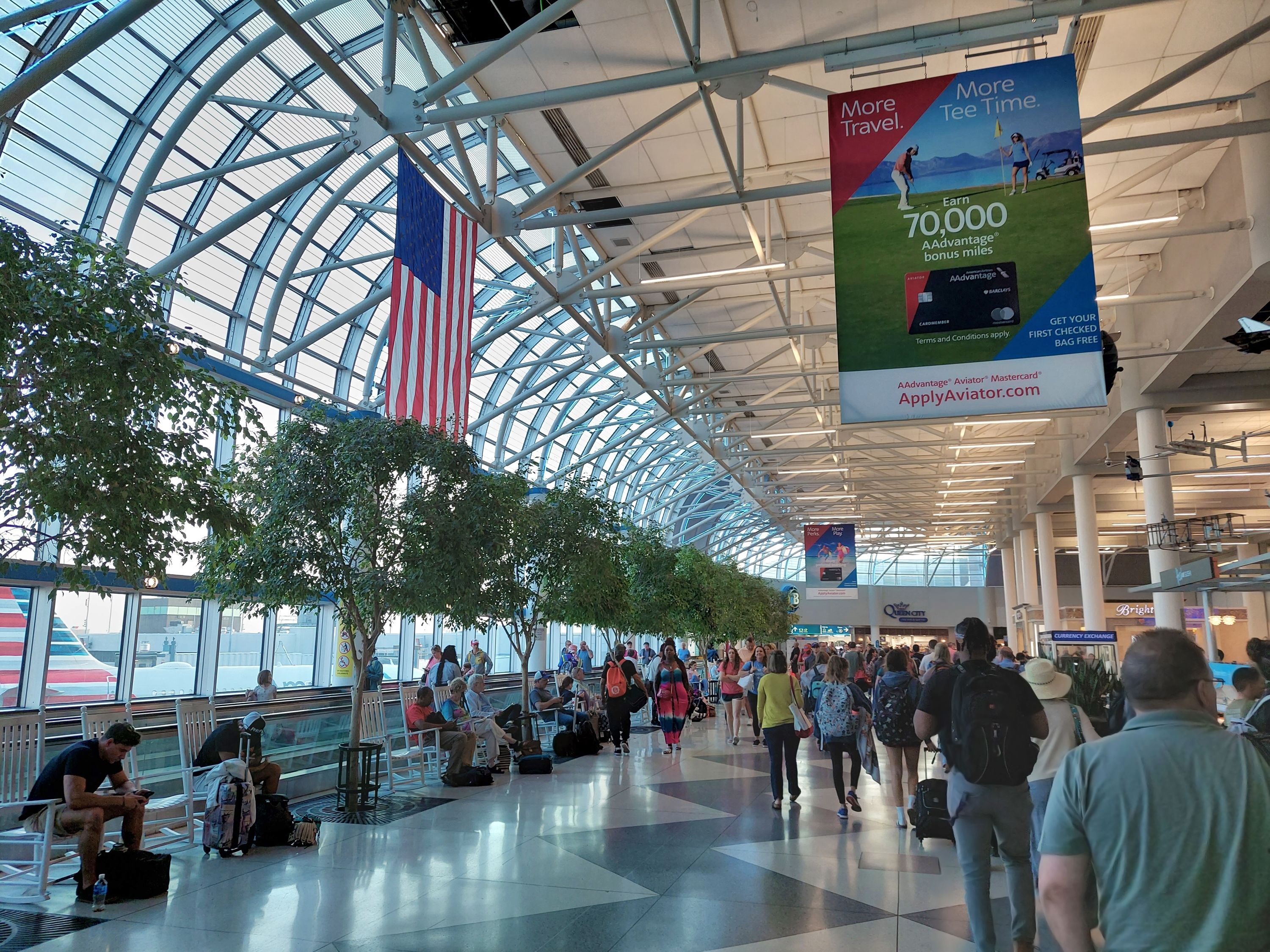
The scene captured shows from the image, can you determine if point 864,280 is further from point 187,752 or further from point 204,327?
point 204,327

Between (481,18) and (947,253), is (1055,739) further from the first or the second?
(481,18)

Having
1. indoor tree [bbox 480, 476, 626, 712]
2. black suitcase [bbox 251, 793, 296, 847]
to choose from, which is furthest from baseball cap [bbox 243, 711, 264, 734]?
indoor tree [bbox 480, 476, 626, 712]

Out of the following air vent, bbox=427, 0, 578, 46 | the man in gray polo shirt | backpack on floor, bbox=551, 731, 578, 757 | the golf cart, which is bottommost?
backpack on floor, bbox=551, 731, 578, 757

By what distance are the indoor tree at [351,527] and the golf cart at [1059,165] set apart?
6.24 meters

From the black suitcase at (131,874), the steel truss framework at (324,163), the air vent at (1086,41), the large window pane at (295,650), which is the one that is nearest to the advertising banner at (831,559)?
the steel truss framework at (324,163)

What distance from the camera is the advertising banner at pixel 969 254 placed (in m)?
7.28

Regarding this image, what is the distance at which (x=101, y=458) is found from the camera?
204 inches

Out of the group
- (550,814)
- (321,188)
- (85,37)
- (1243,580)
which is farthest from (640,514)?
(85,37)

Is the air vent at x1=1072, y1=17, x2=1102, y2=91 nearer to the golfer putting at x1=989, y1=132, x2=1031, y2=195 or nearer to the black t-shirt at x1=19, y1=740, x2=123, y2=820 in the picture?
the golfer putting at x1=989, y1=132, x2=1031, y2=195

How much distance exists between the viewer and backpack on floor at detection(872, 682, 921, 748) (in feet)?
26.5

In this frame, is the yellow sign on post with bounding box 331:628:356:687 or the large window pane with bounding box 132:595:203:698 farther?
the yellow sign on post with bounding box 331:628:356:687

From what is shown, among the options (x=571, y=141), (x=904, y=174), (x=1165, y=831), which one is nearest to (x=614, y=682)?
(x=571, y=141)

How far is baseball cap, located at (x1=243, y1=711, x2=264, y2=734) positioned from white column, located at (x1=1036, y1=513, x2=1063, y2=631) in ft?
95.5

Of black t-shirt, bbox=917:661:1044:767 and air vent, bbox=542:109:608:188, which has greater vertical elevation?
air vent, bbox=542:109:608:188
